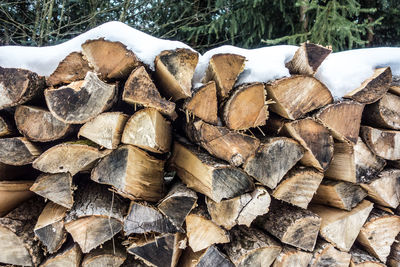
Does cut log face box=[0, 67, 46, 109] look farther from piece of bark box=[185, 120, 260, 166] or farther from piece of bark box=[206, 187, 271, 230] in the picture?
piece of bark box=[206, 187, 271, 230]

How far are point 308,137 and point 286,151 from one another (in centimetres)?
13

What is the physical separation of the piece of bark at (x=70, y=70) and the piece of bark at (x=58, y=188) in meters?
0.43

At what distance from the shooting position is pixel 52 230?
1281mm

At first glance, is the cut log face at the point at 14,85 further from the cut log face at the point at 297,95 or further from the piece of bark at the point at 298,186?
the piece of bark at the point at 298,186

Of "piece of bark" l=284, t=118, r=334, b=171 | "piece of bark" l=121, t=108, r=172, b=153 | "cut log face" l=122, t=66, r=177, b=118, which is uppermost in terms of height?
"cut log face" l=122, t=66, r=177, b=118

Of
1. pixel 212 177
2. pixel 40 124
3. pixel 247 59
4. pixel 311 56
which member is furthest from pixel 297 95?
pixel 40 124

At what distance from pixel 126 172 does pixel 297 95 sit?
0.89m

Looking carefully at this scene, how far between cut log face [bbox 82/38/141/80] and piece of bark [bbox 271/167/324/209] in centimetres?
91

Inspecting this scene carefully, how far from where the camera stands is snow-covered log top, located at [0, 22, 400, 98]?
129 cm

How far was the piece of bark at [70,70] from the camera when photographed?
49.1 inches

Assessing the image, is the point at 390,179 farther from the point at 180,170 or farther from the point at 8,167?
the point at 8,167

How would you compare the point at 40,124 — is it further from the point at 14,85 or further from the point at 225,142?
the point at 225,142

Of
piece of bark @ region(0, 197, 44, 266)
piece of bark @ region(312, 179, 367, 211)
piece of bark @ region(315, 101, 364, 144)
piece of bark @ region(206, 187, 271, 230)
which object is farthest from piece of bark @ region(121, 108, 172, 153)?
piece of bark @ region(312, 179, 367, 211)

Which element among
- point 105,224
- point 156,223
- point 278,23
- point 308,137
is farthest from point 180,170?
point 278,23
